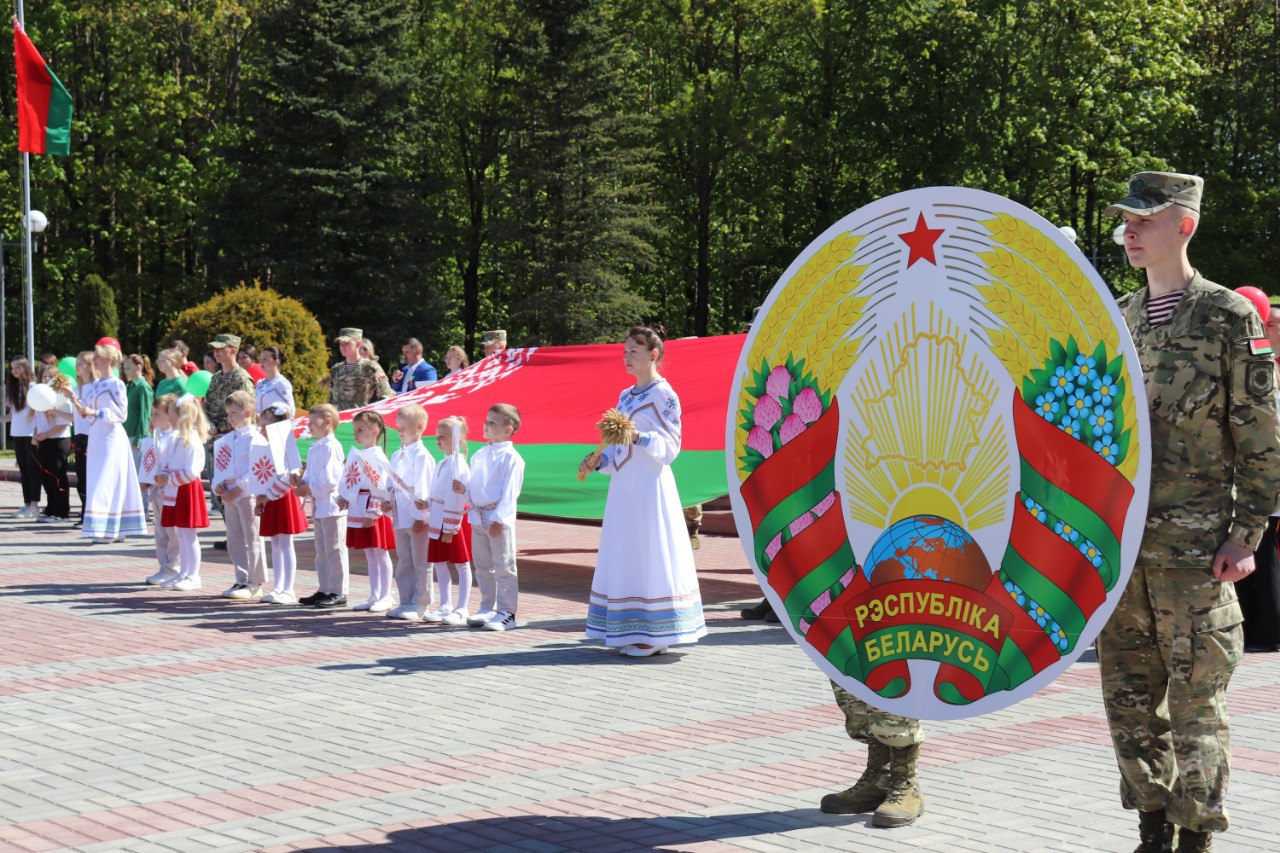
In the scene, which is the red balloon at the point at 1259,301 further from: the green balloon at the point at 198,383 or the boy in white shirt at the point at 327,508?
the green balloon at the point at 198,383

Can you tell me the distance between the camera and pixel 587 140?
41844 mm

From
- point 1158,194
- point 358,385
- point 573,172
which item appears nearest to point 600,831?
point 1158,194

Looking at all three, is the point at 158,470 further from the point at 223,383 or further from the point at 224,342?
the point at 224,342

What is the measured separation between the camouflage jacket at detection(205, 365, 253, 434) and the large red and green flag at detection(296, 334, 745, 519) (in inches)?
34.5

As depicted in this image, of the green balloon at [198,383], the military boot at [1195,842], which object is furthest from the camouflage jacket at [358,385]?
the military boot at [1195,842]

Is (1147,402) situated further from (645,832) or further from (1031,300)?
(645,832)

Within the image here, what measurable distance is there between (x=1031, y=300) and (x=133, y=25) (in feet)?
149

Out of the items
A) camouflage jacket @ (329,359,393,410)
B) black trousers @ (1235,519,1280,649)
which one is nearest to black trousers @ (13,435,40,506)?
camouflage jacket @ (329,359,393,410)

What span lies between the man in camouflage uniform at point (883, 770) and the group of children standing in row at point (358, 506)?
4979 mm

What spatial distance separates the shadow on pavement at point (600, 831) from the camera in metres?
5.43

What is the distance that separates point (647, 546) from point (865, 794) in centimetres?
406

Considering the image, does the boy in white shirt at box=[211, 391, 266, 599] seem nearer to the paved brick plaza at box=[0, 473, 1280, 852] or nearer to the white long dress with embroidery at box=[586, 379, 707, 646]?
the paved brick plaza at box=[0, 473, 1280, 852]

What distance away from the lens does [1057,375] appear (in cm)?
489

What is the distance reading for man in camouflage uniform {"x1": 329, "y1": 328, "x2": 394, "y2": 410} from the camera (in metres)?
15.3
